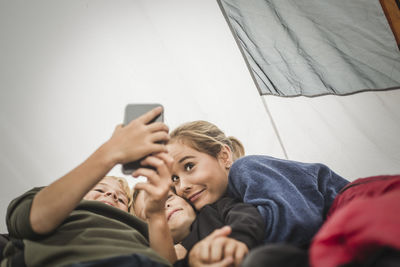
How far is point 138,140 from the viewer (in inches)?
21.4

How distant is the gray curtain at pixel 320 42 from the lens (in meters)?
1.03

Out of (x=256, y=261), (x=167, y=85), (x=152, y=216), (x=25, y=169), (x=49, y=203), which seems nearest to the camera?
Answer: (x=256, y=261)

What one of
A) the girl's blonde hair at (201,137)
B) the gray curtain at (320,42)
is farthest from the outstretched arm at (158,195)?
the gray curtain at (320,42)

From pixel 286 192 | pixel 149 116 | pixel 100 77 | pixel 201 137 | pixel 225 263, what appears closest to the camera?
pixel 225 263

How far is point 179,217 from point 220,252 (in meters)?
0.39

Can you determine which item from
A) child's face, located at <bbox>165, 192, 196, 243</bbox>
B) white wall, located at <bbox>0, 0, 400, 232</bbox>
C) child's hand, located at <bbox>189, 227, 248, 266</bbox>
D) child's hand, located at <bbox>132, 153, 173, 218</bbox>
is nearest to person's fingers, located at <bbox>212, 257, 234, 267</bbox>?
child's hand, located at <bbox>189, 227, 248, 266</bbox>

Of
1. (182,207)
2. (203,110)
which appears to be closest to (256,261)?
(182,207)

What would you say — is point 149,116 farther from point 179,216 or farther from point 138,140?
point 179,216

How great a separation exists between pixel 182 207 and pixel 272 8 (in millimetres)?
700

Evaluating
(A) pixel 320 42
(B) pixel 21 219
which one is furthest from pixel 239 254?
(A) pixel 320 42

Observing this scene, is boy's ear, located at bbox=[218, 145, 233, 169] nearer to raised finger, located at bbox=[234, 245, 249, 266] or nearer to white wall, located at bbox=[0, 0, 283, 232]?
white wall, located at bbox=[0, 0, 283, 232]

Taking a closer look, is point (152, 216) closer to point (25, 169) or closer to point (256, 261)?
point (256, 261)

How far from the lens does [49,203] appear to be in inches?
20.7

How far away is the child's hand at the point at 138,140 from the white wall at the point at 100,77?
738mm
